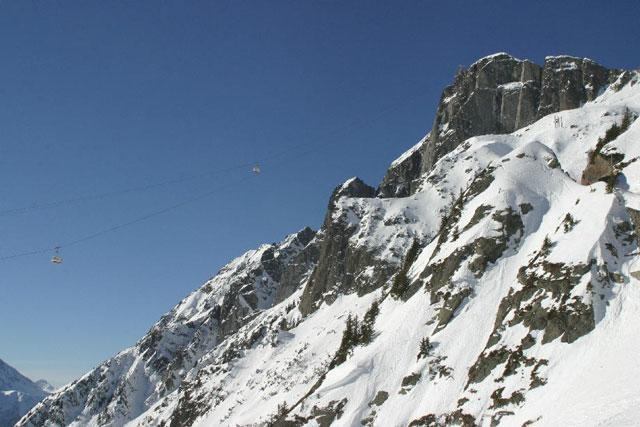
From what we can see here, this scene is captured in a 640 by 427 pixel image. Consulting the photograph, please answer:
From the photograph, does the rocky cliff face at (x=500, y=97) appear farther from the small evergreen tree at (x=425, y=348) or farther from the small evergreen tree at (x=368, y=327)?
the small evergreen tree at (x=425, y=348)

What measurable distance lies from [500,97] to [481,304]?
3891 inches

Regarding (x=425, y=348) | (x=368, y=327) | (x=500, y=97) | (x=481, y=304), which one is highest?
(x=500, y=97)

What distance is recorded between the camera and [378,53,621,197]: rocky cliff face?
12538 centimetres

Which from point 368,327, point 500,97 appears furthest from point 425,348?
point 500,97

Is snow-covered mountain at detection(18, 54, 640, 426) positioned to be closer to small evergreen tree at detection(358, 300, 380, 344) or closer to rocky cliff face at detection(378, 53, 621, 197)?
small evergreen tree at detection(358, 300, 380, 344)

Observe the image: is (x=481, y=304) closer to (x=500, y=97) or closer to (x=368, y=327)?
(x=368, y=327)

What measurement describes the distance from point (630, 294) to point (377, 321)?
2698 cm

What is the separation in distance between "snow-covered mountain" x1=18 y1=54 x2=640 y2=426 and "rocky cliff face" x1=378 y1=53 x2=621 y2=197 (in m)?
1.61

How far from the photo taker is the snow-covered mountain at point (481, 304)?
33.1 m

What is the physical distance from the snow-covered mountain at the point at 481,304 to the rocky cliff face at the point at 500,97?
1.61 m

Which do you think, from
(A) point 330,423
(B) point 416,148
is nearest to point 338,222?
(B) point 416,148

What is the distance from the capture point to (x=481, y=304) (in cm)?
4550

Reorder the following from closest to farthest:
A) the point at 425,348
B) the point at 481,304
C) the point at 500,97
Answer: the point at 425,348
the point at 481,304
the point at 500,97

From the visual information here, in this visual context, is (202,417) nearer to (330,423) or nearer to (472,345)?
(330,423)
